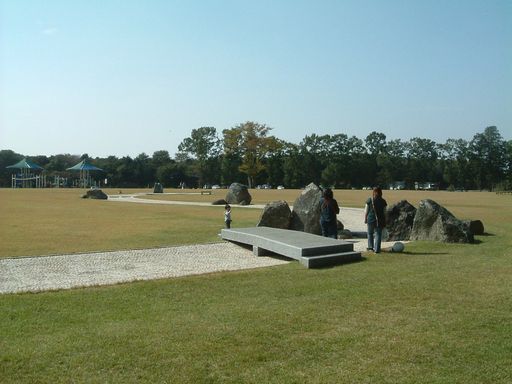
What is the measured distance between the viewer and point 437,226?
49.4 feet

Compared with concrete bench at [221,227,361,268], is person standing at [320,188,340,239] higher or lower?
higher

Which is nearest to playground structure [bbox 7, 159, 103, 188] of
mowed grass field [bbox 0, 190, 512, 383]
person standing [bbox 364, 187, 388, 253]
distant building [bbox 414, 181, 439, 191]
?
distant building [bbox 414, 181, 439, 191]

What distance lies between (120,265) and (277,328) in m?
6.38

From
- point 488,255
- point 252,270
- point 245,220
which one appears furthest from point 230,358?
point 245,220

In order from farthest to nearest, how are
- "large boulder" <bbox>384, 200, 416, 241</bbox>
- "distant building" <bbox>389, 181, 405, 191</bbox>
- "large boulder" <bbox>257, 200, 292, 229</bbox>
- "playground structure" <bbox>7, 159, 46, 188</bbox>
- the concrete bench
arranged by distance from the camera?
"distant building" <bbox>389, 181, 405, 191</bbox> < "playground structure" <bbox>7, 159, 46, 188</bbox> < "large boulder" <bbox>257, 200, 292, 229</bbox> < "large boulder" <bbox>384, 200, 416, 241</bbox> < the concrete bench

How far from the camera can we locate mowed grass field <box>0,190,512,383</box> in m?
4.74

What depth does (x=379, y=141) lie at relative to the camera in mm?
98812

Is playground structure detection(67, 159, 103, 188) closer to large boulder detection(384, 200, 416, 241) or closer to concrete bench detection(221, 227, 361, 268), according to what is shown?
large boulder detection(384, 200, 416, 241)

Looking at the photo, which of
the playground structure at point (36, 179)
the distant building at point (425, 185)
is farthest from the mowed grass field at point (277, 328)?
the distant building at point (425, 185)

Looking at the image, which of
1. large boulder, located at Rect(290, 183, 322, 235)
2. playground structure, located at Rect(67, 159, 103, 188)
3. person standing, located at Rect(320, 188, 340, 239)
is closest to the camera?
person standing, located at Rect(320, 188, 340, 239)

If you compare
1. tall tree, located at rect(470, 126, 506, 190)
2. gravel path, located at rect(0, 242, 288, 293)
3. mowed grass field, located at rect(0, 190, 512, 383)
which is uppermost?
tall tree, located at rect(470, 126, 506, 190)

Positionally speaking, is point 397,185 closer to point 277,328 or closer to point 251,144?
point 251,144

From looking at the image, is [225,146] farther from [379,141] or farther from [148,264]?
[148,264]

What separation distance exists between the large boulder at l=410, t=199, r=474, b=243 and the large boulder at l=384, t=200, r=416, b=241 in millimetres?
551
